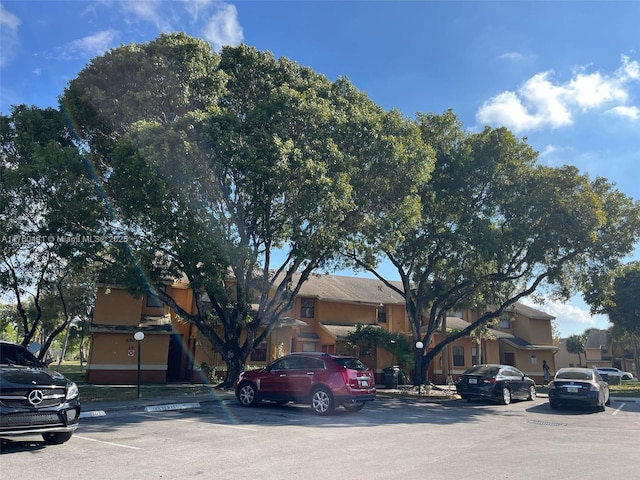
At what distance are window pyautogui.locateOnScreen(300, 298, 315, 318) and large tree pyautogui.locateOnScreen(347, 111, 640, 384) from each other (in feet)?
27.1

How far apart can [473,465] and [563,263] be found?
17.1 meters

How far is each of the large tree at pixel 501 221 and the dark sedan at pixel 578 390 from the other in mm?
5399

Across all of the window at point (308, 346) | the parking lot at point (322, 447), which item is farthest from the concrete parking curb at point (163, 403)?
the window at point (308, 346)

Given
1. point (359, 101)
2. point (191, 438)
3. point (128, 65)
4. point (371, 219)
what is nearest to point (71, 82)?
point (128, 65)

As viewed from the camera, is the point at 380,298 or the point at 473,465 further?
the point at 380,298

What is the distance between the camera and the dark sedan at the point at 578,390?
16719 mm

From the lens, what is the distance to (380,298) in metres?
35.0

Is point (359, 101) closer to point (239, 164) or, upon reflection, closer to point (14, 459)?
point (239, 164)

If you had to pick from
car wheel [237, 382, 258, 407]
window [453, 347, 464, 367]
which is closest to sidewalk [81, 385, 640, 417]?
car wheel [237, 382, 258, 407]

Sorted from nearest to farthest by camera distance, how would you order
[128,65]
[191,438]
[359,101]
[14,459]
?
[14,459]
[191,438]
[128,65]
[359,101]

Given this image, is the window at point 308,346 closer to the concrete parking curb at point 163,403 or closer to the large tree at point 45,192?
the concrete parking curb at point 163,403

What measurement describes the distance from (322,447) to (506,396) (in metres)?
12.2

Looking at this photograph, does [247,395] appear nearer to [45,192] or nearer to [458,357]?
[45,192]

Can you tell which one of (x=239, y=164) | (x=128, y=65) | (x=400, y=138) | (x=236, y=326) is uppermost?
(x=128, y=65)
